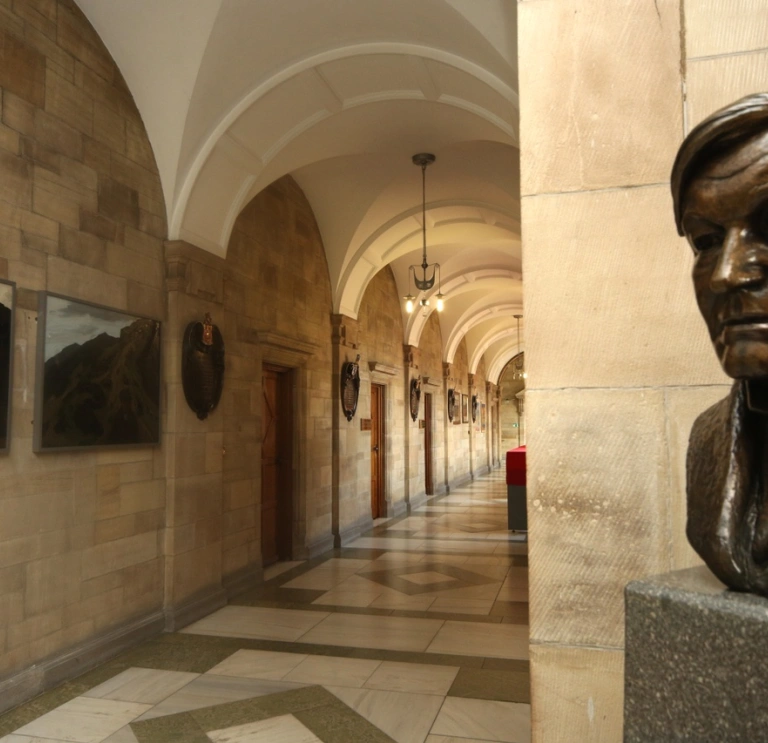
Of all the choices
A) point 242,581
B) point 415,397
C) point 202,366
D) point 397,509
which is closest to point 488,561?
point 242,581

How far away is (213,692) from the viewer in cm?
382

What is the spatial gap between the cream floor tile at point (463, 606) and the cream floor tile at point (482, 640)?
1.11ft

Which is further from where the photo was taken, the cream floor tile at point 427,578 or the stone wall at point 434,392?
the stone wall at point 434,392

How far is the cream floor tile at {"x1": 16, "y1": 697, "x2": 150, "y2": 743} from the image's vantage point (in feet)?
10.8

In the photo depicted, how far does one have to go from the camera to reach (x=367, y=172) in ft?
25.2

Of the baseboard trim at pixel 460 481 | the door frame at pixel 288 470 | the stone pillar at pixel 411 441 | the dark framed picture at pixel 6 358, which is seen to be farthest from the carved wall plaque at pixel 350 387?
the baseboard trim at pixel 460 481

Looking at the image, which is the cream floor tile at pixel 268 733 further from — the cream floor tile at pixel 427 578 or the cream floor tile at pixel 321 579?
the cream floor tile at pixel 427 578

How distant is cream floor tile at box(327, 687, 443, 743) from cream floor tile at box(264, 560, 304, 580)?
3.15 meters

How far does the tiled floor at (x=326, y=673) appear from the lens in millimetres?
3346

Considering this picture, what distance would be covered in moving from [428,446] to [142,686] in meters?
11.1

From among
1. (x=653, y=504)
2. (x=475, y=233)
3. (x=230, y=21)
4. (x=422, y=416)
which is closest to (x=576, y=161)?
(x=653, y=504)

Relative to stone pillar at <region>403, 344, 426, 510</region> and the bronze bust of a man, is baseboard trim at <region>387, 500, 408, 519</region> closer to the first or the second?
stone pillar at <region>403, 344, 426, 510</region>

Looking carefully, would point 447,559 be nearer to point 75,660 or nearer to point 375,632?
point 375,632

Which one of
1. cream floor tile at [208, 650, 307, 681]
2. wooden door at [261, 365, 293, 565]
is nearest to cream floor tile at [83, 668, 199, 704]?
cream floor tile at [208, 650, 307, 681]
